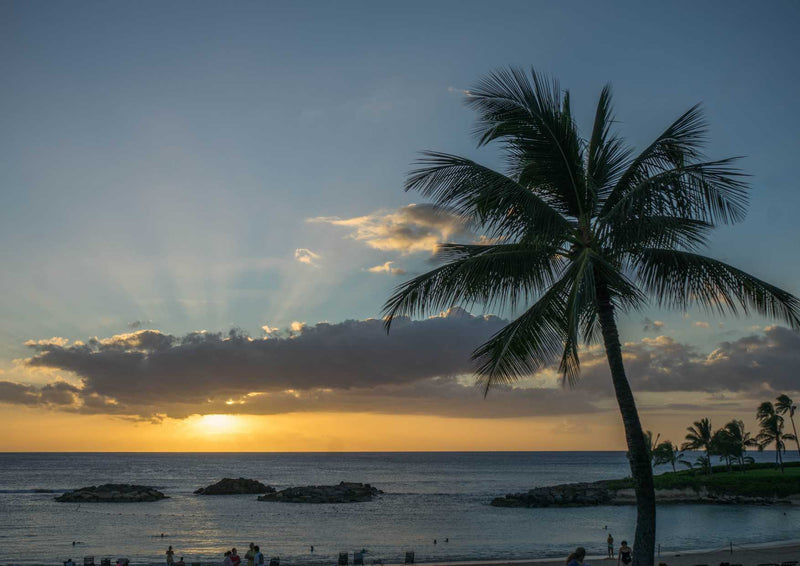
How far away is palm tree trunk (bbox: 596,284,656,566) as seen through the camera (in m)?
9.59

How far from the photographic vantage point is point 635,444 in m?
9.90

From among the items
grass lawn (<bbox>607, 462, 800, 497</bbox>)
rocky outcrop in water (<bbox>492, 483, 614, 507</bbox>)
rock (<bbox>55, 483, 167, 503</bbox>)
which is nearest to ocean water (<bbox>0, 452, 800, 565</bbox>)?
rock (<bbox>55, 483, 167, 503</bbox>)

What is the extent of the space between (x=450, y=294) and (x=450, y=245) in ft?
3.10

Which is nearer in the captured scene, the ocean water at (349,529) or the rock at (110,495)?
the ocean water at (349,529)

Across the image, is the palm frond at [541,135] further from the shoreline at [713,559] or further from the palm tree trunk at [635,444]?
the shoreline at [713,559]

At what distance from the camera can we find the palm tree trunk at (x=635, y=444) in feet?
31.4

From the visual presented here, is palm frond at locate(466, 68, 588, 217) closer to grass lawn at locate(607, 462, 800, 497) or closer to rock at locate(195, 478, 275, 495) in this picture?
grass lawn at locate(607, 462, 800, 497)

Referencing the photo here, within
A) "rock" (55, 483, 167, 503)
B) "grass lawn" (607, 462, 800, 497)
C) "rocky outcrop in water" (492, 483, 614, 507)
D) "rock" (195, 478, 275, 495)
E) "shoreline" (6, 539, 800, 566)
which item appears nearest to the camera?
"shoreline" (6, 539, 800, 566)

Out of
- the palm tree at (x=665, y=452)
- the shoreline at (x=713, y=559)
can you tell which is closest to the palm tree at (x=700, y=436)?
the palm tree at (x=665, y=452)

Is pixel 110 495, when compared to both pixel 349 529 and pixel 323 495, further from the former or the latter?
pixel 349 529

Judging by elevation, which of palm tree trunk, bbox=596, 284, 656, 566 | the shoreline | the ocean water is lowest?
the ocean water

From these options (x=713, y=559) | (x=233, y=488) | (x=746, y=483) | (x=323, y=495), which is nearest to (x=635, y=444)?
(x=713, y=559)

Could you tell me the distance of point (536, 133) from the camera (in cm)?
1101

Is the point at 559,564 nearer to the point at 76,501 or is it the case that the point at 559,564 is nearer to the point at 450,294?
the point at 450,294
